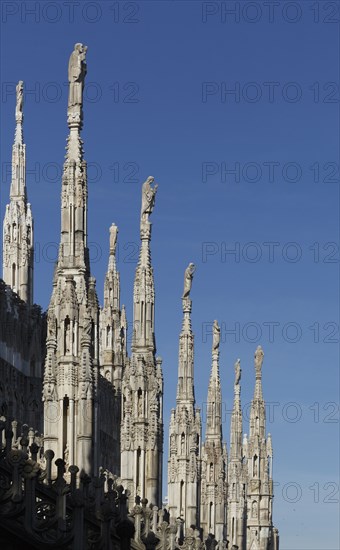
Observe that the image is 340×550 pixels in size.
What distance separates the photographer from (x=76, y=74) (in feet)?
108

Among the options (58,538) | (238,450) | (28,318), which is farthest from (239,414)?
(58,538)

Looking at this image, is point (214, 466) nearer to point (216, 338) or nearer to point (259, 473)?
point (216, 338)

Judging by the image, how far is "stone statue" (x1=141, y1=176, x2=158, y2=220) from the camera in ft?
132

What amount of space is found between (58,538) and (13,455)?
121 centimetres

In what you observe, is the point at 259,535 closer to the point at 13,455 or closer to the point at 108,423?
the point at 108,423

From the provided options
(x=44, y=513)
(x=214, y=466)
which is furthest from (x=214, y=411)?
(x=44, y=513)

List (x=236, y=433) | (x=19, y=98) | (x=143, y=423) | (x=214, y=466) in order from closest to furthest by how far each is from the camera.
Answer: (x=143, y=423) → (x=214, y=466) → (x=19, y=98) → (x=236, y=433)

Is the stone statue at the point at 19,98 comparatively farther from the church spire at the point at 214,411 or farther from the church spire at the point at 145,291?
the church spire at the point at 145,291

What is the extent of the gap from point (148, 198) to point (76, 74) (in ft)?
26.3

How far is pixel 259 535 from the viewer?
2936 inches

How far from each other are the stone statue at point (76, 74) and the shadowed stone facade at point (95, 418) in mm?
30

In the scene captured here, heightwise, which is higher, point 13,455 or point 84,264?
point 84,264

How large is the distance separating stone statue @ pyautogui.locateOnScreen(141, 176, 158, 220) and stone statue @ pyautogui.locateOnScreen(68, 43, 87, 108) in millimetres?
7775

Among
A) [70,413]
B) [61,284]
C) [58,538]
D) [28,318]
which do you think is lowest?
[58,538]
